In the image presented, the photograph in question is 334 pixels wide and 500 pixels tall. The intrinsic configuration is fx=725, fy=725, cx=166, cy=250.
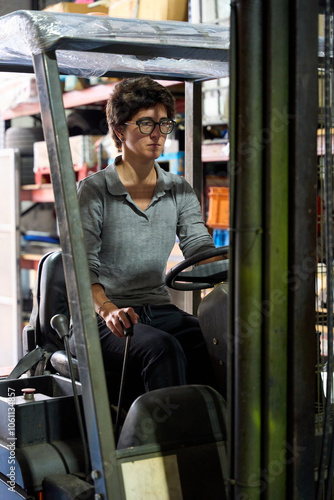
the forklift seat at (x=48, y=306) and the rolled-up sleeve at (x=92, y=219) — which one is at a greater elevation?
the rolled-up sleeve at (x=92, y=219)

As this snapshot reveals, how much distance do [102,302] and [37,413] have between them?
456 millimetres

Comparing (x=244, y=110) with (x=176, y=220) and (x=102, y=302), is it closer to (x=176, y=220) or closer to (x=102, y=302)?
(x=102, y=302)

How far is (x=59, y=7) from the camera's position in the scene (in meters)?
6.44

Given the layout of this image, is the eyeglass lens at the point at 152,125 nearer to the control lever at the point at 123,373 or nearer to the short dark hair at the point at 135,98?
the short dark hair at the point at 135,98

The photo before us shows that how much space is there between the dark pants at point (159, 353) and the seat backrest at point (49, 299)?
618mm

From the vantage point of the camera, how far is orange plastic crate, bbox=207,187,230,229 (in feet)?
19.4

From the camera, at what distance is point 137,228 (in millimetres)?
2947

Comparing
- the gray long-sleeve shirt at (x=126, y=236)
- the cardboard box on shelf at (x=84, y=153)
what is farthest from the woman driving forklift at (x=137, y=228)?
the cardboard box on shelf at (x=84, y=153)

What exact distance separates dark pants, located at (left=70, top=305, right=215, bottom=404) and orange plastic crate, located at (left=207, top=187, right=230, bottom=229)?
9.64ft

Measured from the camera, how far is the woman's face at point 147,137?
2.93m

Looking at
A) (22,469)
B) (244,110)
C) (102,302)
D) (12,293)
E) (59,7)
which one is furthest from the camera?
(12,293)

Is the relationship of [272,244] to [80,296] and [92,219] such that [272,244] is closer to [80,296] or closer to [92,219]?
[80,296]

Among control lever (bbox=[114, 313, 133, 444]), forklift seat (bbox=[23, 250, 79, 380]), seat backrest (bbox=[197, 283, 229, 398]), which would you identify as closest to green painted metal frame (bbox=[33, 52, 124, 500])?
control lever (bbox=[114, 313, 133, 444])

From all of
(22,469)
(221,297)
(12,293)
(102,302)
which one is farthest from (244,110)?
(12,293)
